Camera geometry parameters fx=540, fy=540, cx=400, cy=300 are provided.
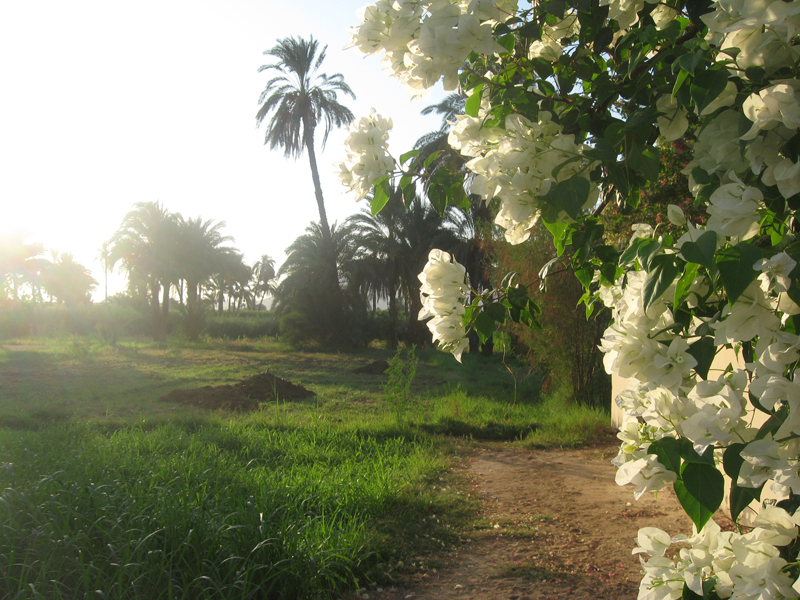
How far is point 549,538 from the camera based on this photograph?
359 centimetres

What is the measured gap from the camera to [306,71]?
2108 centimetres

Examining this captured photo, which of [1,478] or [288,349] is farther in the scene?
[288,349]

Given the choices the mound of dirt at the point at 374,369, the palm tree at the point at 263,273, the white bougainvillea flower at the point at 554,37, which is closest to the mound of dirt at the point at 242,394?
the mound of dirt at the point at 374,369

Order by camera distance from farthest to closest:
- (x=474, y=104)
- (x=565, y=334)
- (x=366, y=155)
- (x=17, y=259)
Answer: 1. (x=17, y=259)
2. (x=565, y=334)
3. (x=366, y=155)
4. (x=474, y=104)

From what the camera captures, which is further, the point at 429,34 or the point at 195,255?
the point at 195,255

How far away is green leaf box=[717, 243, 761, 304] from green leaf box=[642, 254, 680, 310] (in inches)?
→ 2.2

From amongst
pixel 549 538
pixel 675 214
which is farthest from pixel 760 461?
pixel 549 538

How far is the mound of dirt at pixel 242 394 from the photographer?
372 inches

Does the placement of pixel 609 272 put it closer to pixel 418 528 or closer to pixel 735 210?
pixel 735 210

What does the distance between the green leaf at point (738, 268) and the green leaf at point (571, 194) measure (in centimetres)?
24

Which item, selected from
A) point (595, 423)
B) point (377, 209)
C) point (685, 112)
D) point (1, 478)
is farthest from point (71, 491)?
point (595, 423)

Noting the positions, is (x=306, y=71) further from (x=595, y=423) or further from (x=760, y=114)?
(x=760, y=114)

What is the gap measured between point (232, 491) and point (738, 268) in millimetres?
3446

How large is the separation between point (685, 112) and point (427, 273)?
576mm
